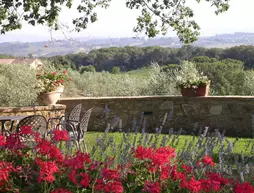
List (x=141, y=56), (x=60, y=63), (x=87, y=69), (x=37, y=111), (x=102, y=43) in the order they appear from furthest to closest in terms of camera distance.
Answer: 1. (x=141, y=56)
2. (x=87, y=69)
3. (x=60, y=63)
4. (x=102, y=43)
5. (x=37, y=111)

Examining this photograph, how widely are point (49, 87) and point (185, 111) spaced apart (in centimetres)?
278

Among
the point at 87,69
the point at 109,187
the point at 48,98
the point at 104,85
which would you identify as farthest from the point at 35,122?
the point at 87,69

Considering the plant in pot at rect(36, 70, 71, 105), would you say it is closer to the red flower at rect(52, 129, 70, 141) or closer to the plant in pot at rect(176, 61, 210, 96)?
the plant in pot at rect(176, 61, 210, 96)

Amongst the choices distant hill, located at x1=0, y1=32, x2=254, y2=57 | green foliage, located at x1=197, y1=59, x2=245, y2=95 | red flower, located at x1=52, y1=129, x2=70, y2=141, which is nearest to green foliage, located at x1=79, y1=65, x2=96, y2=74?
distant hill, located at x1=0, y1=32, x2=254, y2=57

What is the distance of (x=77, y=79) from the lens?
55.5 feet

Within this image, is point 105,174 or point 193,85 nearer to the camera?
point 105,174

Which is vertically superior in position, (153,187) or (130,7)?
(130,7)

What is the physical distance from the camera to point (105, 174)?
257cm

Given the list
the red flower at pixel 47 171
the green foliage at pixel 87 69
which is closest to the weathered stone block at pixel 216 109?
the red flower at pixel 47 171

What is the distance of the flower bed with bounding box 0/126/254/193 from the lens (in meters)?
2.49

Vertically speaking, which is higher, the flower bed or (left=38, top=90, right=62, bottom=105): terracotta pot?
the flower bed

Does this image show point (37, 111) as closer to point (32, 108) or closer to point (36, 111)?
point (36, 111)

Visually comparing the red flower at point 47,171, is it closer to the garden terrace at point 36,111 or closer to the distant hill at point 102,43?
the garden terrace at point 36,111

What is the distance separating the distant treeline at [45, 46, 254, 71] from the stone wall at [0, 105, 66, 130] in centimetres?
1164
